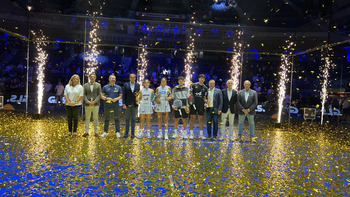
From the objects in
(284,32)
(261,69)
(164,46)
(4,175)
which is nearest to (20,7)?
(164,46)

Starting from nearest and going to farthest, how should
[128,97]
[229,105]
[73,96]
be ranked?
[73,96] → [128,97] → [229,105]

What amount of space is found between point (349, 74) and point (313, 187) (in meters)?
19.5

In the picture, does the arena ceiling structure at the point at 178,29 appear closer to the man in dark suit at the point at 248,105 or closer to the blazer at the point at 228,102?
the man in dark suit at the point at 248,105

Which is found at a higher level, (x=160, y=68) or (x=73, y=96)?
(x=160, y=68)

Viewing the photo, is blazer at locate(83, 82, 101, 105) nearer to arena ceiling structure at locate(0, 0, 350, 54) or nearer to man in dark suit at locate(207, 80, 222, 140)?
man in dark suit at locate(207, 80, 222, 140)

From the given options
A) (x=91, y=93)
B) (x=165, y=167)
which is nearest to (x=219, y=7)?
(x=91, y=93)

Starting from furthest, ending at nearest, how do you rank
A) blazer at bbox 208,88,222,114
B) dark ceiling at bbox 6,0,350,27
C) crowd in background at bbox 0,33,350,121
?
crowd in background at bbox 0,33,350,121, dark ceiling at bbox 6,0,350,27, blazer at bbox 208,88,222,114

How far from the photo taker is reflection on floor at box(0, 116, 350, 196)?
146 inches

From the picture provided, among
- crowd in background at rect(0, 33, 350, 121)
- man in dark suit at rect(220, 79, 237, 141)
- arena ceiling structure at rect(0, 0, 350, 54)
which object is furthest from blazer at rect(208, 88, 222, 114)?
crowd in background at rect(0, 33, 350, 121)

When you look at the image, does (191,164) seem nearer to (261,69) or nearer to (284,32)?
(284,32)

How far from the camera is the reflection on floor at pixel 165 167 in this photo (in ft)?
12.2

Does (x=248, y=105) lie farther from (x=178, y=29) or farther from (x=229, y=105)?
(x=178, y=29)

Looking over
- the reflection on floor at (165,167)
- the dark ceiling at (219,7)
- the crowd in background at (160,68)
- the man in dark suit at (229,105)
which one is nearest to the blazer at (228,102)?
the man in dark suit at (229,105)

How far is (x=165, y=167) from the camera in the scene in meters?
4.72
